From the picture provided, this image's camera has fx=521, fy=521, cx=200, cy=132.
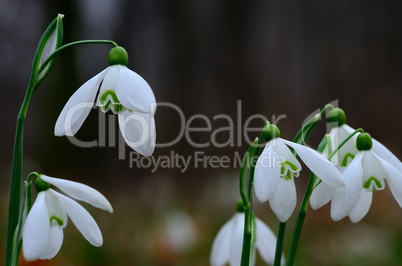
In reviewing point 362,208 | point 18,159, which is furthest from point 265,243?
point 18,159

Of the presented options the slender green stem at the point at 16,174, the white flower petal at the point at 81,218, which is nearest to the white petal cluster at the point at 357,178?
the white flower petal at the point at 81,218

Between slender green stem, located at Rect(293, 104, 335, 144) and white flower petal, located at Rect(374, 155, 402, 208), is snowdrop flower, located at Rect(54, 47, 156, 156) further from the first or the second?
white flower petal, located at Rect(374, 155, 402, 208)

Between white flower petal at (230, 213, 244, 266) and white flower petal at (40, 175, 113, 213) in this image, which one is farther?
white flower petal at (230, 213, 244, 266)

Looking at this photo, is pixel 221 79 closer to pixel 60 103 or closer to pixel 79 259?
pixel 60 103

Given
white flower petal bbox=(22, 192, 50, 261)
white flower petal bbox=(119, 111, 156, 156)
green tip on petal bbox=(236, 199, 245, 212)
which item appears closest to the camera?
white flower petal bbox=(22, 192, 50, 261)

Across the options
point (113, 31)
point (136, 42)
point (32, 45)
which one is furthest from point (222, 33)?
point (32, 45)

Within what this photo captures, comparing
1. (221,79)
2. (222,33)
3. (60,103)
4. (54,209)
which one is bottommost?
(54,209)

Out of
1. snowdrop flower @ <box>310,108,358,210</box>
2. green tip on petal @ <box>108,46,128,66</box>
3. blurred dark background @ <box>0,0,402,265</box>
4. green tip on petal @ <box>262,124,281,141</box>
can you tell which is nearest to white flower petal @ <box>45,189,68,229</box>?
green tip on petal @ <box>108,46,128,66</box>

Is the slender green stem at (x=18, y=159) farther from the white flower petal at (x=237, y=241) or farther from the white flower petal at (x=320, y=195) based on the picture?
the white flower petal at (x=237, y=241)
